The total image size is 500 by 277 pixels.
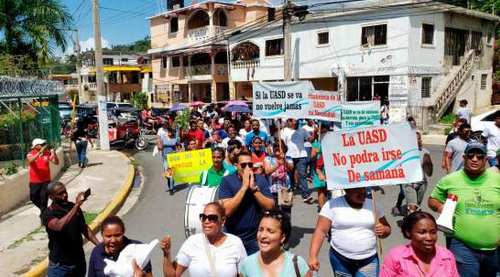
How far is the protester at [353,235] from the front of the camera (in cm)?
403

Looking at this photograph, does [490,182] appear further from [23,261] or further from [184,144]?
[184,144]

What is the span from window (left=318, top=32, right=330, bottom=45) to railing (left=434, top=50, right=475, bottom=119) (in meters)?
6.99

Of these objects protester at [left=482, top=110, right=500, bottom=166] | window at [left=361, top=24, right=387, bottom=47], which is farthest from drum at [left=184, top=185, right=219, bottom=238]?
window at [left=361, top=24, right=387, bottom=47]

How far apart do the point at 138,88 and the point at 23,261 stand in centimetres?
5511

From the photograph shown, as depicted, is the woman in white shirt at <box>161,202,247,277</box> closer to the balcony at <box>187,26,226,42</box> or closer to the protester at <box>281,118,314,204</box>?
the protester at <box>281,118,314,204</box>

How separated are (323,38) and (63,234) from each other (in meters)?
25.4

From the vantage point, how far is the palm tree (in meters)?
18.6

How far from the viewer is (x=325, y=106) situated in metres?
10.7

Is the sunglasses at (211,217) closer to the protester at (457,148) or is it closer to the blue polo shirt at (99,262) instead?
the blue polo shirt at (99,262)

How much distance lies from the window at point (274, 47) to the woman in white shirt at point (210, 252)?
2856 cm

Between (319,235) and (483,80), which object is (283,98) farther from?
(483,80)

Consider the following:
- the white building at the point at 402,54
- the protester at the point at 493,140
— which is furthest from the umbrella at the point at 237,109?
the protester at the point at 493,140

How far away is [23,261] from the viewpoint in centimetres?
667

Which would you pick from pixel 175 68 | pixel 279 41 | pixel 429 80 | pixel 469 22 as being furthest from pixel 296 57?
pixel 175 68
